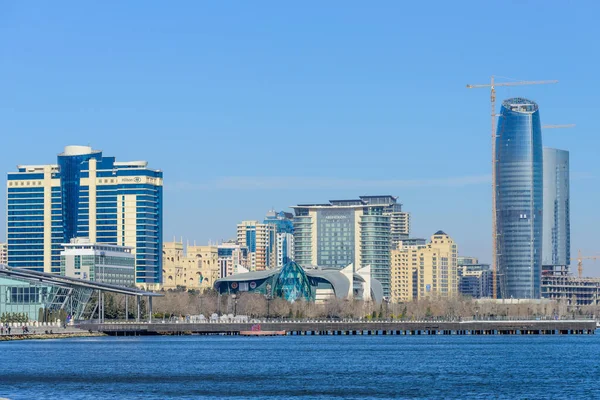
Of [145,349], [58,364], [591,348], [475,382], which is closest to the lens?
[475,382]

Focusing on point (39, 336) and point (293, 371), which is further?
point (39, 336)

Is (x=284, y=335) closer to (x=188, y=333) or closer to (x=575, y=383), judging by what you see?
(x=188, y=333)

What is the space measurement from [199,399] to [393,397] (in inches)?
450

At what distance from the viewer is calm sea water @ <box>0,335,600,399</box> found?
267ft

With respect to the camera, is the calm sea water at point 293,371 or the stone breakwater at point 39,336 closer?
the calm sea water at point 293,371

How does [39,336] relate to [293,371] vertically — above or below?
above

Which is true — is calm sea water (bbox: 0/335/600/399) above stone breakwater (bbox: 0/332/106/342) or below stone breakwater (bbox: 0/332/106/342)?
below

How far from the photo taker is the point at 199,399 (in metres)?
76.4

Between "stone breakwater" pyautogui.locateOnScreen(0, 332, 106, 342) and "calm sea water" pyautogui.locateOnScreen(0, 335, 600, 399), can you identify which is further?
"stone breakwater" pyautogui.locateOnScreen(0, 332, 106, 342)

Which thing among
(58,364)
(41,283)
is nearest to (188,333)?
(41,283)

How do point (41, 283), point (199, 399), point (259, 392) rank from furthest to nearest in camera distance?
1. point (41, 283)
2. point (259, 392)
3. point (199, 399)

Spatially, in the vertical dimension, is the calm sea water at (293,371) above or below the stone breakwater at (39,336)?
below

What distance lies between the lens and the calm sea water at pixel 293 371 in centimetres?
→ 8138

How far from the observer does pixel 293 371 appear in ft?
334
